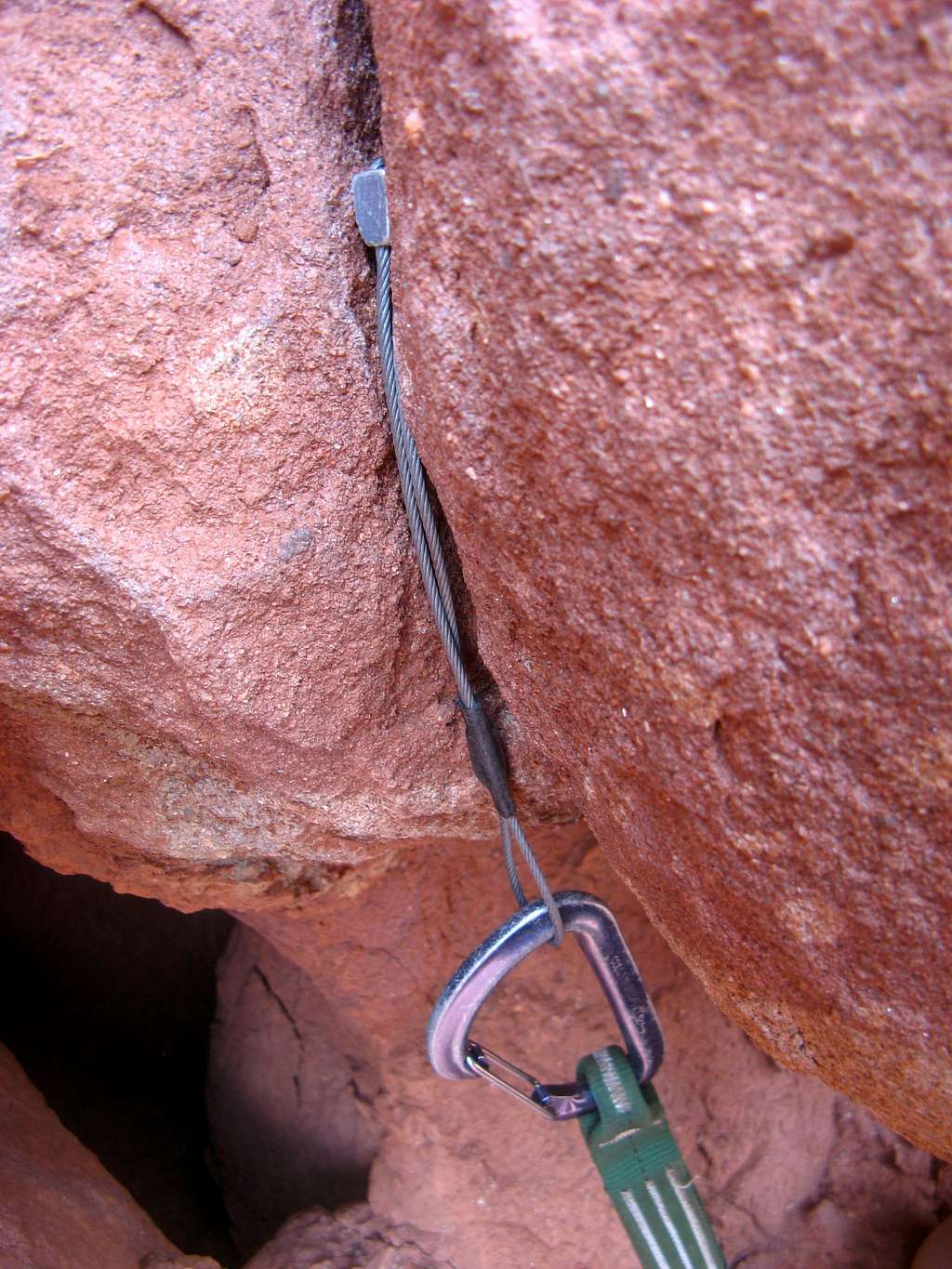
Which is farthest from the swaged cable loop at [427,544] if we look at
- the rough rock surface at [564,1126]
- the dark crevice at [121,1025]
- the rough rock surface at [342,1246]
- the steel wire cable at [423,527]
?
the dark crevice at [121,1025]

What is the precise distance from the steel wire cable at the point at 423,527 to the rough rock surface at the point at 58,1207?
62 centimetres

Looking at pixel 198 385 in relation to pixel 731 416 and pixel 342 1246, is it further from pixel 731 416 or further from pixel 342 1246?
pixel 342 1246

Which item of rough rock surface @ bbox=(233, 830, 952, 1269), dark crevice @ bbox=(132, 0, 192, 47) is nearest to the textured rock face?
dark crevice @ bbox=(132, 0, 192, 47)

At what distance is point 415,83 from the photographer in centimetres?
52

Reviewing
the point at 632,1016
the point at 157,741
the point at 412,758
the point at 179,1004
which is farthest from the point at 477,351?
the point at 179,1004

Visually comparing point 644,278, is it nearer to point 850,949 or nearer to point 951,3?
point 951,3

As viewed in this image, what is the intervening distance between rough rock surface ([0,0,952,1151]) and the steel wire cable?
0.08ft

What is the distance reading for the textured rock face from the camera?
43 cm

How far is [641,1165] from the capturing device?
81 centimetres

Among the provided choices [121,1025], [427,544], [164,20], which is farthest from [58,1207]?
[164,20]

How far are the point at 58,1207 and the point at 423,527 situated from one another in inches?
33.0

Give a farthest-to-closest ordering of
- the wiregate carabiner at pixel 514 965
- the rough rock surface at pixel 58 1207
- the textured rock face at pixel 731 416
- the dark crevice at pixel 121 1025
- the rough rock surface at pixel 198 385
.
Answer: the dark crevice at pixel 121 1025 < the rough rock surface at pixel 58 1207 < the wiregate carabiner at pixel 514 965 < the rough rock surface at pixel 198 385 < the textured rock face at pixel 731 416

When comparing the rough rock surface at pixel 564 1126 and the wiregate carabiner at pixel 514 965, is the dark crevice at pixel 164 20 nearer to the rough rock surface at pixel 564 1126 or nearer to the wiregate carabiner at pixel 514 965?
the wiregate carabiner at pixel 514 965

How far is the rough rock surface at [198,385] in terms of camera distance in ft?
1.98
